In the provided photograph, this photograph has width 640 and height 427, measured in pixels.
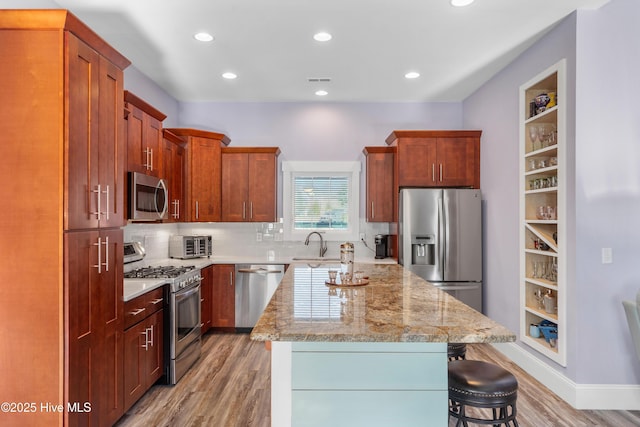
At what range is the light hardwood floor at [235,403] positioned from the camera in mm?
2732

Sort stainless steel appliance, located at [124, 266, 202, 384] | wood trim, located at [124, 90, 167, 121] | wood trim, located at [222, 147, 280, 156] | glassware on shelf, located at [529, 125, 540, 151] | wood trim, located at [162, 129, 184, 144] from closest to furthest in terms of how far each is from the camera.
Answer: wood trim, located at [124, 90, 167, 121]
stainless steel appliance, located at [124, 266, 202, 384]
glassware on shelf, located at [529, 125, 540, 151]
wood trim, located at [162, 129, 184, 144]
wood trim, located at [222, 147, 280, 156]

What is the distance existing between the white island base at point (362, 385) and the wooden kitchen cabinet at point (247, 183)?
3437mm

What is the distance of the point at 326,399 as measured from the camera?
1656mm

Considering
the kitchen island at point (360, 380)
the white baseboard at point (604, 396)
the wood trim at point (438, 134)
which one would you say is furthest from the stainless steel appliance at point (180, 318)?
the white baseboard at point (604, 396)

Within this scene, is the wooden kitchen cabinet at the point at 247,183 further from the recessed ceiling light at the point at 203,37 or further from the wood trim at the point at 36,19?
the wood trim at the point at 36,19

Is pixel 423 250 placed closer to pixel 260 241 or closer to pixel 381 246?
pixel 381 246

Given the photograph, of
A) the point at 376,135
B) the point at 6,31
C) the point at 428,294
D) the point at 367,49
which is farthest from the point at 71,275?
the point at 376,135

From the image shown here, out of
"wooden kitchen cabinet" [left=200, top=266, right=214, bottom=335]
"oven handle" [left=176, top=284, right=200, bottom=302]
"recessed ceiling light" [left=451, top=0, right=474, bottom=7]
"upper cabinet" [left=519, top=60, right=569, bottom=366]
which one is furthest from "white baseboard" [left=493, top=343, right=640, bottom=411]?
"wooden kitchen cabinet" [left=200, top=266, right=214, bottom=335]

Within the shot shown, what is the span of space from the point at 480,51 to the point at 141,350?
3.81 m

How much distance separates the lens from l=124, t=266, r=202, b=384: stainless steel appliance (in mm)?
3320

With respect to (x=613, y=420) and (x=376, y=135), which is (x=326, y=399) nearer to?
(x=613, y=420)

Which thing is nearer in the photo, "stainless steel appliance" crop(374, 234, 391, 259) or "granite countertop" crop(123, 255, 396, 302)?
"granite countertop" crop(123, 255, 396, 302)

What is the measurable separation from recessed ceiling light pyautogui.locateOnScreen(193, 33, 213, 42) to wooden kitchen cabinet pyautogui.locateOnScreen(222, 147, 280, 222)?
5.65 ft

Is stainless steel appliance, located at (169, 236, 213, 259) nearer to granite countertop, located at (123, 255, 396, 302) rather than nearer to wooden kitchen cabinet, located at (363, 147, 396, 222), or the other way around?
granite countertop, located at (123, 255, 396, 302)
